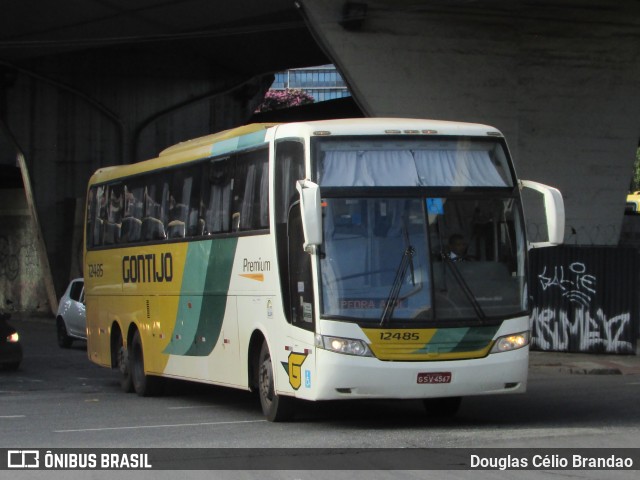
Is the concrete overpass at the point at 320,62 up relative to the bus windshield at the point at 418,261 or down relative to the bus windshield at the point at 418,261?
up

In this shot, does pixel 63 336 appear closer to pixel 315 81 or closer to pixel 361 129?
pixel 361 129

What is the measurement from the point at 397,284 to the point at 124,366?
8.05 m

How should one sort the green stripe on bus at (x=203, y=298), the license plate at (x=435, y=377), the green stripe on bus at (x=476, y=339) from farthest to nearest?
1. the green stripe on bus at (x=203, y=298)
2. the green stripe on bus at (x=476, y=339)
3. the license plate at (x=435, y=377)

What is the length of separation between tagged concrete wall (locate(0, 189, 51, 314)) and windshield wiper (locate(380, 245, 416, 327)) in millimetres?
32803

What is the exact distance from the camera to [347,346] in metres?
11.7

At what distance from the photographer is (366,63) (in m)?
25.8

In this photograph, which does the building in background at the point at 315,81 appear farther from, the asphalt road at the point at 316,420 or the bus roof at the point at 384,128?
the bus roof at the point at 384,128

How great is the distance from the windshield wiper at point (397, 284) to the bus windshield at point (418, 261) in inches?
0.4

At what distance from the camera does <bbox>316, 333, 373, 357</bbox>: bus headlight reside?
11.7m

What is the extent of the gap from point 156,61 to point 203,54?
1.60 m

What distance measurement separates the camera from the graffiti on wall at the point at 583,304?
2297 cm

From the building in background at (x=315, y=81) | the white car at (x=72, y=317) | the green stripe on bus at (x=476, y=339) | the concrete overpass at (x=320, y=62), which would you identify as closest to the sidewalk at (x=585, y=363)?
the concrete overpass at (x=320, y=62)

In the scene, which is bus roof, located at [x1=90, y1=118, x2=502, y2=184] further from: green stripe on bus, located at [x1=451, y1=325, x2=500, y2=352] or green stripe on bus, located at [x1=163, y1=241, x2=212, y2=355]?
green stripe on bus, located at [x1=451, y1=325, x2=500, y2=352]

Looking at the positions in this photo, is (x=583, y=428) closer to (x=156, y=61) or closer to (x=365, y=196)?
(x=365, y=196)
